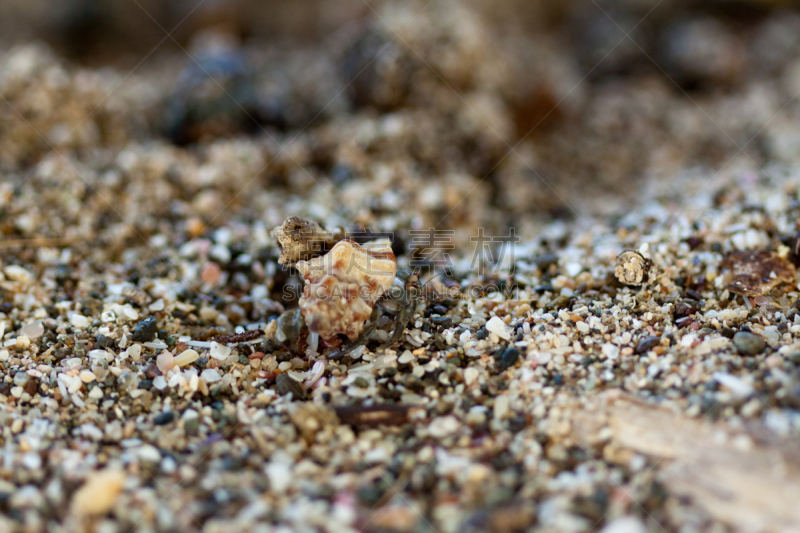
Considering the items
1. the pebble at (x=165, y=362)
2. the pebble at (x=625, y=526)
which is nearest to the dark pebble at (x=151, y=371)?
the pebble at (x=165, y=362)

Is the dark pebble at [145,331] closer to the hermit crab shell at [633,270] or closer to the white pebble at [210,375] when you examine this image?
the white pebble at [210,375]

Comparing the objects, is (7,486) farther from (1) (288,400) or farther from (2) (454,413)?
(2) (454,413)

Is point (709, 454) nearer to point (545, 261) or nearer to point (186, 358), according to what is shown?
point (545, 261)

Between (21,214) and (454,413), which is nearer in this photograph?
(454,413)

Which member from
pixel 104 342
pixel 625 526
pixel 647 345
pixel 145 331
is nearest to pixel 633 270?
pixel 647 345

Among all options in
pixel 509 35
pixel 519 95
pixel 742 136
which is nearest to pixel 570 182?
pixel 519 95

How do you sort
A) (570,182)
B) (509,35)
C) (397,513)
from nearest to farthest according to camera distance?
(397,513)
(570,182)
(509,35)
